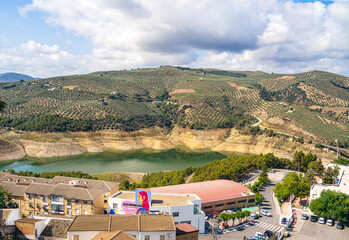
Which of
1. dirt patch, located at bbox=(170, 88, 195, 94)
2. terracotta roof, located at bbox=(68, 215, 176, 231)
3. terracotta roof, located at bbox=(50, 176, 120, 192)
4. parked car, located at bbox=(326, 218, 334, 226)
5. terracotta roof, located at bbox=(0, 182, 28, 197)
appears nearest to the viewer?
terracotta roof, located at bbox=(68, 215, 176, 231)

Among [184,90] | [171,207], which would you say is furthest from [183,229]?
[184,90]

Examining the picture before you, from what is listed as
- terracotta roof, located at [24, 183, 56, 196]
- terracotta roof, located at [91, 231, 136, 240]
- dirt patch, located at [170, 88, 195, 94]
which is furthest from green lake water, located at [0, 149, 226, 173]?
dirt patch, located at [170, 88, 195, 94]

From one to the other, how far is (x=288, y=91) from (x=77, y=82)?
117877 millimetres

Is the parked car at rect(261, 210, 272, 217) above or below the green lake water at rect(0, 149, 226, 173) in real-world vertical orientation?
above

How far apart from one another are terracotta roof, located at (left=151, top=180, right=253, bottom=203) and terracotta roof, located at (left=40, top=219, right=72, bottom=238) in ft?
51.7

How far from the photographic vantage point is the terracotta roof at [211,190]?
39.8m

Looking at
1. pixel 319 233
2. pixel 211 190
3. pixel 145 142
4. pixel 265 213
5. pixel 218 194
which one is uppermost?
pixel 211 190

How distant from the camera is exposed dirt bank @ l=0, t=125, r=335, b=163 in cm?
8806

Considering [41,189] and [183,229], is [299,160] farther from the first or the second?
[41,189]

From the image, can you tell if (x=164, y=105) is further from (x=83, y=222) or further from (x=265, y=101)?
(x=83, y=222)

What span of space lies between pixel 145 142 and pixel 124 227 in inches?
3338

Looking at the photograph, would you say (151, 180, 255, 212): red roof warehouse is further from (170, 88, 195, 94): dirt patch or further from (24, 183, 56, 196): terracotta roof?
(170, 88, 195, 94): dirt patch

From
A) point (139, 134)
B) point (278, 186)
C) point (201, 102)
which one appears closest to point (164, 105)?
point (201, 102)

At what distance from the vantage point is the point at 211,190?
41.7 m
